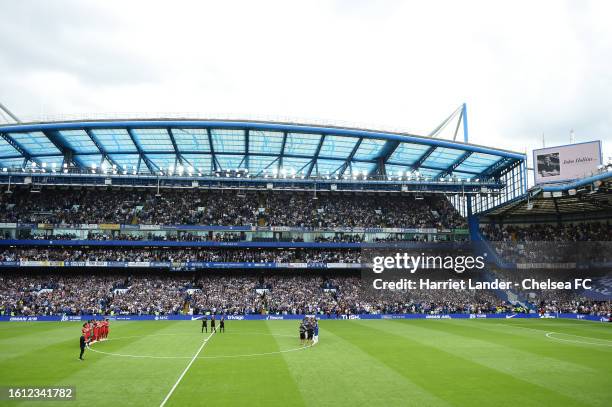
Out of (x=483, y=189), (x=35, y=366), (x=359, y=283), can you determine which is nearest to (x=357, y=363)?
(x=35, y=366)

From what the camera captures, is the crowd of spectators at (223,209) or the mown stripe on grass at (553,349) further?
the crowd of spectators at (223,209)

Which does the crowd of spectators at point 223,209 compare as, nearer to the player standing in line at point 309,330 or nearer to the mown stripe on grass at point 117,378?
the player standing in line at point 309,330

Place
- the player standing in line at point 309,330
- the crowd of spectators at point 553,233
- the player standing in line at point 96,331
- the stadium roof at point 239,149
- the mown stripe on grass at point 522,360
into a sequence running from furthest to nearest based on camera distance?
the crowd of spectators at point 553,233 < the stadium roof at point 239,149 < the player standing in line at point 309,330 < the player standing in line at point 96,331 < the mown stripe on grass at point 522,360

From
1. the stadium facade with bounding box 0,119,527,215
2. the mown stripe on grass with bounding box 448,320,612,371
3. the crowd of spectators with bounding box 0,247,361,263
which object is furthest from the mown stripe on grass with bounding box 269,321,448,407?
the stadium facade with bounding box 0,119,527,215

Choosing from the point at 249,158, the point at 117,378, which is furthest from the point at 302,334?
the point at 249,158

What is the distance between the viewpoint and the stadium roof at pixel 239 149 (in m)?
55.0

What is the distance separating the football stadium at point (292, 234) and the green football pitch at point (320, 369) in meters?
4.26

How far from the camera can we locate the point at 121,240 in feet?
194

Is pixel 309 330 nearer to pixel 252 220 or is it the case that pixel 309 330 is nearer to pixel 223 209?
pixel 252 220

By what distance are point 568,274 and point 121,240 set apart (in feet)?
191

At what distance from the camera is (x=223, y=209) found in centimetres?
6600

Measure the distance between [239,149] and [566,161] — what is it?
40.0 meters

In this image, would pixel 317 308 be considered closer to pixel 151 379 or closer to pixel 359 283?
pixel 359 283

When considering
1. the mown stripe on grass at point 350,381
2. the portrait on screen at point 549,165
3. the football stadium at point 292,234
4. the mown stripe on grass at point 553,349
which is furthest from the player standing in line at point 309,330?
the portrait on screen at point 549,165
